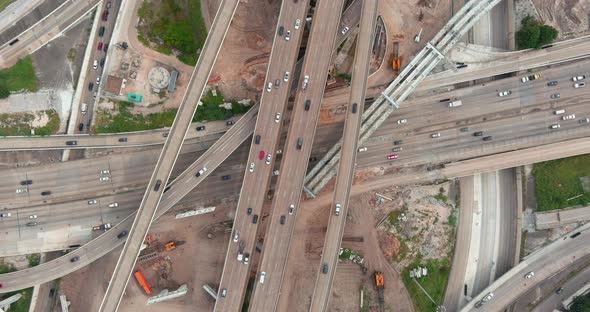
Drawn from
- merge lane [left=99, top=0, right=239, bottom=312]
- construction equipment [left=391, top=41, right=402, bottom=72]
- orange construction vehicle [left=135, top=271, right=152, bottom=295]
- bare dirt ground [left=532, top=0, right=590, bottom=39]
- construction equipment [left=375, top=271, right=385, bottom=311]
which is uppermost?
bare dirt ground [left=532, top=0, right=590, bottom=39]

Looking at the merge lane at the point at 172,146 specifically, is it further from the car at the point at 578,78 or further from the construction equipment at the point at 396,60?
the car at the point at 578,78

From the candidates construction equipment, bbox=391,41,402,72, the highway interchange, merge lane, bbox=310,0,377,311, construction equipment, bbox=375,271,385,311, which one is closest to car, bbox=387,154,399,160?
the highway interchange

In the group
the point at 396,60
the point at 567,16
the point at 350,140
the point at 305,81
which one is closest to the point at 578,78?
the point at 567,16

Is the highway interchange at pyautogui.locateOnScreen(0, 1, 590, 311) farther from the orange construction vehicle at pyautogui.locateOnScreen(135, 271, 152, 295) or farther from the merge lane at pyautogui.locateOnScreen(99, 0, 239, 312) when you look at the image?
the orange construction vehicle at pyautogui.locateOnScreen(135, 271, 152, 295)

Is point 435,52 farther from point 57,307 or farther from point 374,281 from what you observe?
point 57,307

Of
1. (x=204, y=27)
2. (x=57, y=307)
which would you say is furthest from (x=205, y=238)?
(x=204, y=27)
